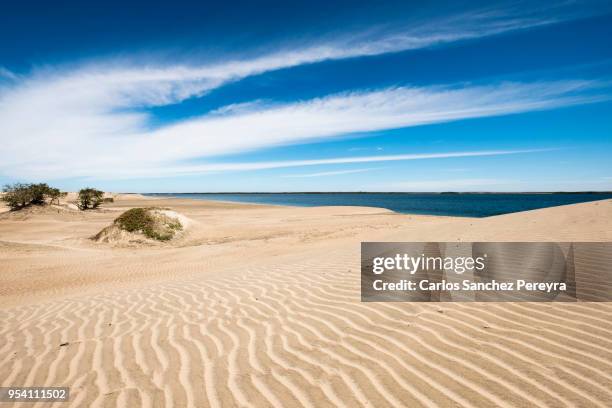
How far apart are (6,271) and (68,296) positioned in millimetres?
4993

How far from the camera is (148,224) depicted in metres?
17.7

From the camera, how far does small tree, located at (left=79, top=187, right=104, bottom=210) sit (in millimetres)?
38069

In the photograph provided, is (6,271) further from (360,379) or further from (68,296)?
(360,379)

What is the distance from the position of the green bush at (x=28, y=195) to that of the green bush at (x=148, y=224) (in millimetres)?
23952

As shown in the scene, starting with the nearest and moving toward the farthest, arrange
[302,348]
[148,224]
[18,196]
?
1. [302,348]
2. [148,224]
3. [18,196]

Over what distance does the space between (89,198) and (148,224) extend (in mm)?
26693

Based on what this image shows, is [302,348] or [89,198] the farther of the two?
[89,198]

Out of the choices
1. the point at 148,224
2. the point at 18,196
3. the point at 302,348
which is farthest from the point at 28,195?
the point at 302,348

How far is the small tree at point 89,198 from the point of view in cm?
3807

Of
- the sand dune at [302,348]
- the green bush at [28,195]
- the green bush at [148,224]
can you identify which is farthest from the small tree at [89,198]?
the sand dune at [302,348]

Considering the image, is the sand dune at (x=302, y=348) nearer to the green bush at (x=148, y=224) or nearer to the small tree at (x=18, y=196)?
the green bush at (x=148, y=224)

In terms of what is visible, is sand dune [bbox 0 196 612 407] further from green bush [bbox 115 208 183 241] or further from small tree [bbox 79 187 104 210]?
small tree [bbox 79 187 104 210]

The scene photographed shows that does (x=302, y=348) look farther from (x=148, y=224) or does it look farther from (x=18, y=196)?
(x=18, y=196)

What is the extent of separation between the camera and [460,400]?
2803 millimetres
